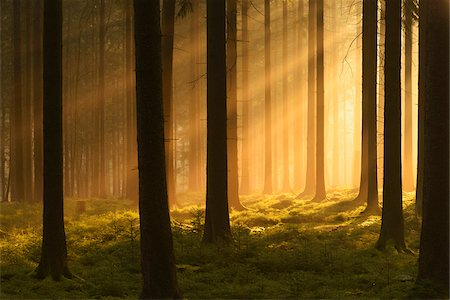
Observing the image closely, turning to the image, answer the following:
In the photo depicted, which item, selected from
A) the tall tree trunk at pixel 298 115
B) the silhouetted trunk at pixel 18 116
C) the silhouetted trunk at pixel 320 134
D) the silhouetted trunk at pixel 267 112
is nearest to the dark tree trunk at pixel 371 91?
the silhouetted trunk at pixel 320 134

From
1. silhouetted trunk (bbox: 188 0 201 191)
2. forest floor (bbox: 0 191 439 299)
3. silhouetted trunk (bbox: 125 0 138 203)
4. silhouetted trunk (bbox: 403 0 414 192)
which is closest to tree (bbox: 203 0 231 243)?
forest floor (bbox: 0 191 439 299)

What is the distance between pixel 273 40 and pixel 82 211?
29.8 meters

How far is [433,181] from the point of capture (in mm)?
10469

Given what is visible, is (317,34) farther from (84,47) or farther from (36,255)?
(84,47)

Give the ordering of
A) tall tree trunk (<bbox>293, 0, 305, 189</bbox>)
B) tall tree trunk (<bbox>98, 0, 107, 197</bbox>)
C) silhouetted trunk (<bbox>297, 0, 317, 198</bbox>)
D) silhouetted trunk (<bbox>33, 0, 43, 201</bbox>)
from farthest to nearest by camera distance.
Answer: tall tree trunk (<bbox>293, 0, 305, 189</bbox>), tall tree trunk (<bbox>98, 0, 107, 197</bbox>), silhouetted trunk (<bbox>297, 0, 317, 198</bbox>), silhouetted trunk (<bbox>33, 0, 43, 201</bbox>)

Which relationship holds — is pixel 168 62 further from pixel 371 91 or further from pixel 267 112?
pixel 267 112

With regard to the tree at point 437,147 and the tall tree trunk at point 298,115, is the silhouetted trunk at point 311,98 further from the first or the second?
the tree at point 437,147

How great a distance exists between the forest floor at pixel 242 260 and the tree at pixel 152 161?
1.55 metres

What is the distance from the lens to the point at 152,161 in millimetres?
9602

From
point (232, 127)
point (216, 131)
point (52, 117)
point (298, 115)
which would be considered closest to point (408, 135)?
point (298, 115)

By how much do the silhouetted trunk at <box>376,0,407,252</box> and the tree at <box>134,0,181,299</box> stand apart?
6854 mm

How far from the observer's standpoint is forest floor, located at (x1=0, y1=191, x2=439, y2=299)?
1134cm

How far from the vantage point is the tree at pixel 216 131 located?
1538 cm

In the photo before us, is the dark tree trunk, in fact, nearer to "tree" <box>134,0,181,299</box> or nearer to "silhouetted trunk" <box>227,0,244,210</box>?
"silhouetted trunk" <box>227,0,244,210</box>
